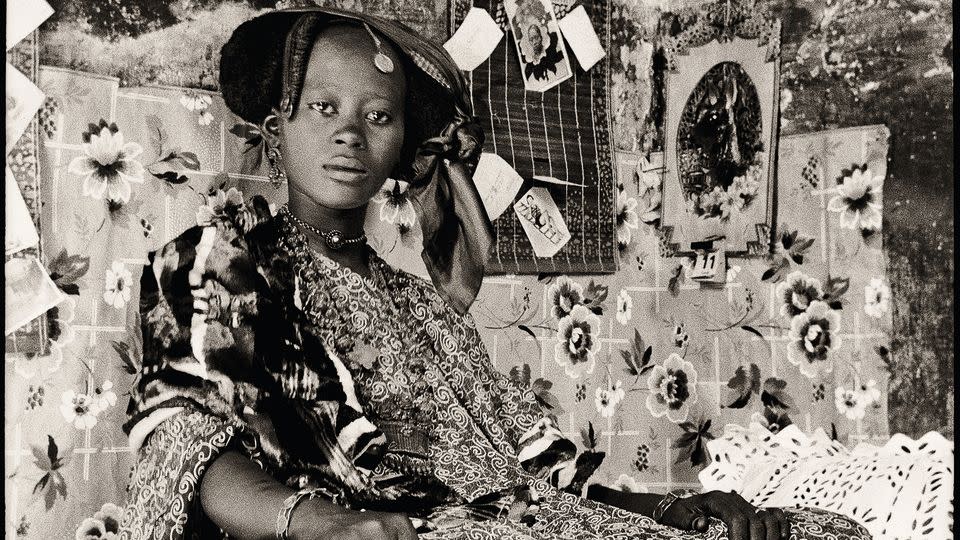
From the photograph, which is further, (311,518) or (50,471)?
(50,471)

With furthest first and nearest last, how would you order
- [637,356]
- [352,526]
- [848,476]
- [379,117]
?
[637,356], [848,476], [379,117], [352,526]

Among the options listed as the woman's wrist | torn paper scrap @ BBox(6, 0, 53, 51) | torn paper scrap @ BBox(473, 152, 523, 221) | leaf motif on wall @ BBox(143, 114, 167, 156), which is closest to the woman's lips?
leaf motif on wall @ BBox(143, 114, 167, 156)

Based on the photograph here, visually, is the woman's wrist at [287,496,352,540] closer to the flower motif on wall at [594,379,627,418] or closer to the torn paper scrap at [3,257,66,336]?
the torn paper scrap at [3,257,66,336]

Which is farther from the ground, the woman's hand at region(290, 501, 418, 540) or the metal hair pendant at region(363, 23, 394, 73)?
the metal hair pendant at region(363, 23, 394, 73)

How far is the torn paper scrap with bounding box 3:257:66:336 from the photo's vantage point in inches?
74.2

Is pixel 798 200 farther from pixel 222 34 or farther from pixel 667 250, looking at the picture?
pixel 222 34

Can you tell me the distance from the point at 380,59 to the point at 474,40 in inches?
15.7

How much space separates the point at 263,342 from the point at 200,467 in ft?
0.73

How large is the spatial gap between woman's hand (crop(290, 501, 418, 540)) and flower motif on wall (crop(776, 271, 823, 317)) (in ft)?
4.37

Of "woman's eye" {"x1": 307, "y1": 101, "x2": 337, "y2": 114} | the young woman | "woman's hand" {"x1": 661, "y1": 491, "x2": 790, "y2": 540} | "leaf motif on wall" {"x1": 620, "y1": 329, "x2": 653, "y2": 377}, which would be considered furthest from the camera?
"leaf motif on wall" {"x1": 620, "y1": 329, "x2": 653, "y2": 377}

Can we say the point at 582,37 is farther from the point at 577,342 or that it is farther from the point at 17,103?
the point at 17,103

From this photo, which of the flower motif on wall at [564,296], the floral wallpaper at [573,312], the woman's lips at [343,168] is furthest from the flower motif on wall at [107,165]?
the flower motif on wall at [564,296]

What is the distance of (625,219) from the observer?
2645 millimetres

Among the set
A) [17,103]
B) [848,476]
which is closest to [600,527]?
[848,476]
